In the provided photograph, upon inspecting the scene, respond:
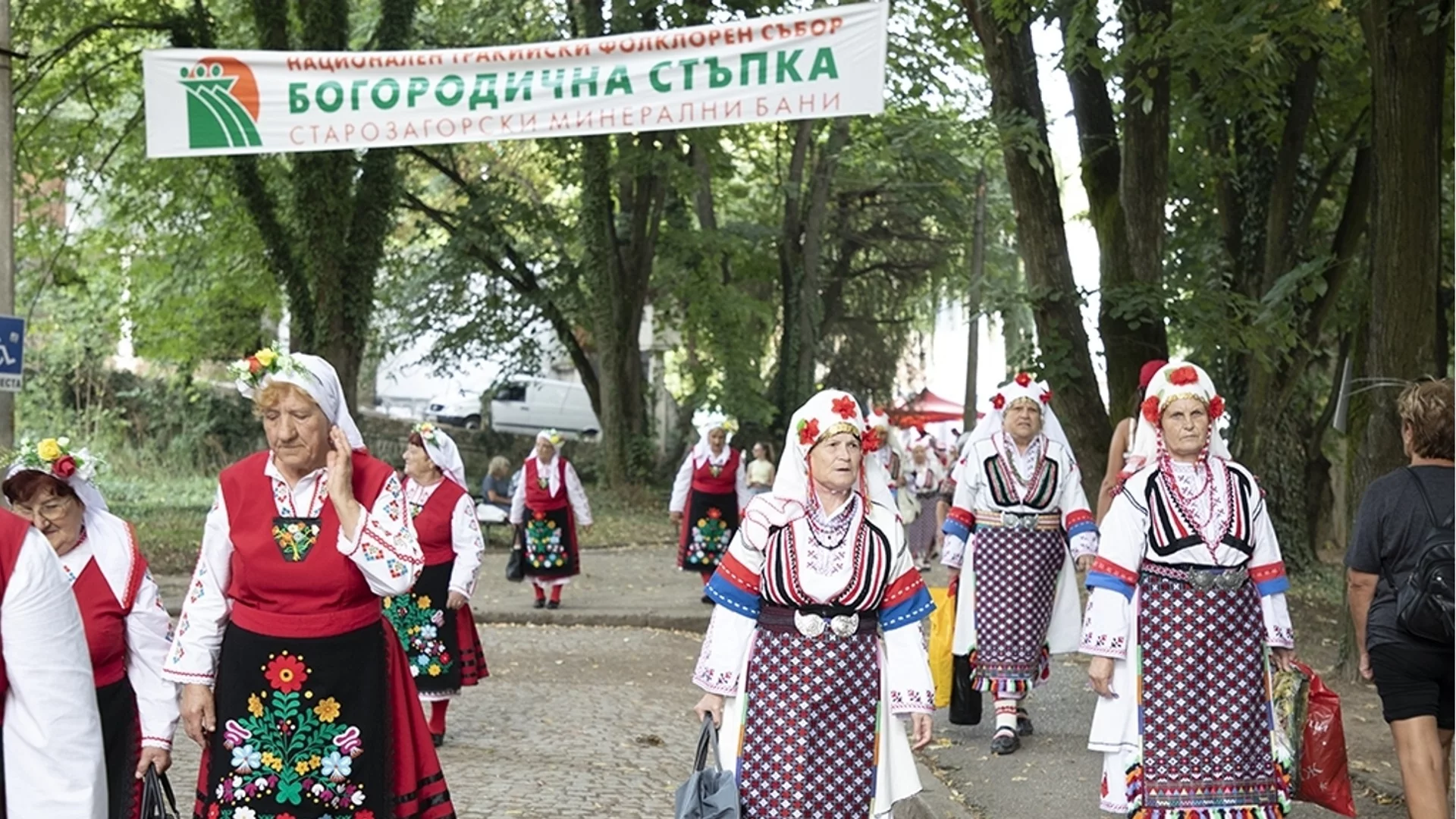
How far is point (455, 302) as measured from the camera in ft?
112

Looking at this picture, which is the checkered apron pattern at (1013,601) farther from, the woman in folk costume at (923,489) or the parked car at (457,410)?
the parked car at (457,410)

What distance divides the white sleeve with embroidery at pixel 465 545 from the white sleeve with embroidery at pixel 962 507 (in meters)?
2.54

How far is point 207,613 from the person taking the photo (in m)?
5.41

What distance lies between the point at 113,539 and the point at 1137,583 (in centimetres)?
354

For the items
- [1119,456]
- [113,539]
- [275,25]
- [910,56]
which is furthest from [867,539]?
[910,56]

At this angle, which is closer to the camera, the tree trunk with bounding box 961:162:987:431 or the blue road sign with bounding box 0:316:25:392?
the blue road sign with bounding box 0:316:25:392

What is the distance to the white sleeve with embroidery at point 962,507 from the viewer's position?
10.1m

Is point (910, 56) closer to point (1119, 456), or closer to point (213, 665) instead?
point (1119, 456)

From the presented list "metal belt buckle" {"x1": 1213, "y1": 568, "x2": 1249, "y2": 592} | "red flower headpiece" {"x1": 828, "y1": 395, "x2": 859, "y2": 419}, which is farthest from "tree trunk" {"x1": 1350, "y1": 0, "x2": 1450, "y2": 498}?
"red flower headpiece" {"x1": 828, "y1": 395, "x2": 859, "y2": 419}

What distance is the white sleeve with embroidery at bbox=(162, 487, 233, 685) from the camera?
540 cm

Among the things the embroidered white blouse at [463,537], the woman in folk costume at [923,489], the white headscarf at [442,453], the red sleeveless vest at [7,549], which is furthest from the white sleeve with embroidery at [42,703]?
the woman in folk costume at [923,489]

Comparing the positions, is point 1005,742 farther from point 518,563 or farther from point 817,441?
point 518,563

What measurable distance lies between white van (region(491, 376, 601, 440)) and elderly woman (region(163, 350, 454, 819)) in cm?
3923

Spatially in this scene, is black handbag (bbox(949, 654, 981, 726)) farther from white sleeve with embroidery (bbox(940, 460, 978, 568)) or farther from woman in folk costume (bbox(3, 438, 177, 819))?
woman in folk costume (bbox(3, 438, 177, 819))
